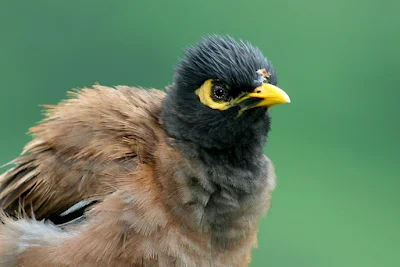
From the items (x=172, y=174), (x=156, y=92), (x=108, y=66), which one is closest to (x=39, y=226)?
(x=172, y=174)

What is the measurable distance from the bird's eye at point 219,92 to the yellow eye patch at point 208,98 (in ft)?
0.04

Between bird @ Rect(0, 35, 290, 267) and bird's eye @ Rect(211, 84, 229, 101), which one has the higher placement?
bird's eye @ Rect(211, 84, 229, 101)

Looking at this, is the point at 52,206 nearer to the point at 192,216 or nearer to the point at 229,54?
the point at 192,216

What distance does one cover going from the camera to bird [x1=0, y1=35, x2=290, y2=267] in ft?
6.91

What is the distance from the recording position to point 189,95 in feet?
7.30

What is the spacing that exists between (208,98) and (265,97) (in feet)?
0.58

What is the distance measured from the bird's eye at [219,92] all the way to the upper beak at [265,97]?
0.05 meters

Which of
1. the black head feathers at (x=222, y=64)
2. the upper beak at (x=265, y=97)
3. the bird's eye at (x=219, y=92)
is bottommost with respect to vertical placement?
the upper beak at (x=265, y=97)

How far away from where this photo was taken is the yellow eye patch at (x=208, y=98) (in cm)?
216

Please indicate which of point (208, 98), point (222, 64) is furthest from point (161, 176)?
point (222, 64)

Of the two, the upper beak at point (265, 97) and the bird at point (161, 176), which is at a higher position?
the upper beak at point (265, 97)

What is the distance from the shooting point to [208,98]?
85.8 inches

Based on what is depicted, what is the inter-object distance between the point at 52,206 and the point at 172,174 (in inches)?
15.9

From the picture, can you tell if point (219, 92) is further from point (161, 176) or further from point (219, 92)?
point (161, 176)
